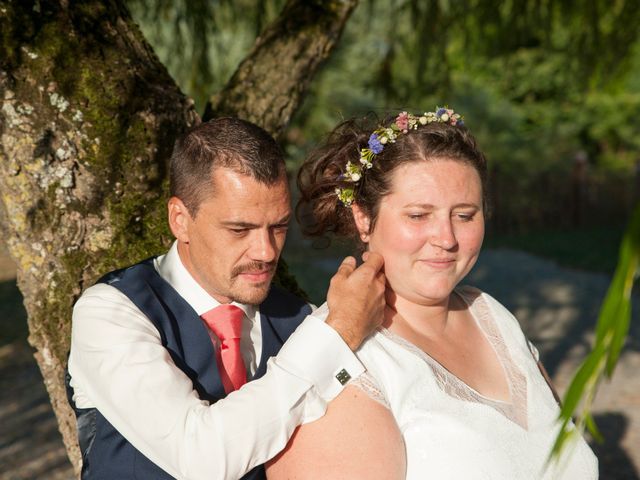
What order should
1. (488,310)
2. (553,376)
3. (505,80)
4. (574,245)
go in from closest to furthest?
(488,310)
(505,80)
(553,376)
(574,245)

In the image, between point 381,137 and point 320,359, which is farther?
point 381,137

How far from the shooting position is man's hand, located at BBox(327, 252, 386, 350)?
2.07m

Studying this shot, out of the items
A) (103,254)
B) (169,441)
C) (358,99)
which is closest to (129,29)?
(103,254)

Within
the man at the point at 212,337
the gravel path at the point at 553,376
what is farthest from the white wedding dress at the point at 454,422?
the gravel path at the point at 553,376

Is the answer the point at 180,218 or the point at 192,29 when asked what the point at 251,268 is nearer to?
the point at 180,218

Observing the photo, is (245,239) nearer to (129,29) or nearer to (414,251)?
(414,251)

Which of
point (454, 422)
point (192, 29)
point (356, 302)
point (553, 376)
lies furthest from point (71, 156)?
point (553, 376)

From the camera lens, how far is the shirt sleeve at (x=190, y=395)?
185 cm

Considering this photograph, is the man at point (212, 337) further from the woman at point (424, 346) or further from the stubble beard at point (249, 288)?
the woman at point (424, 346)

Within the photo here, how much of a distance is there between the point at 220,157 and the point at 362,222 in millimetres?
542

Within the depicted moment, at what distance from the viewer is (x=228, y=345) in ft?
7.38

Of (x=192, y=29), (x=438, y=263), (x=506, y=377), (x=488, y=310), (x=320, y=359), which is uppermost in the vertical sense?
(x=192, y=29)

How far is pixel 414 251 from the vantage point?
7.55 ft

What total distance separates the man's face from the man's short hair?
3cm
